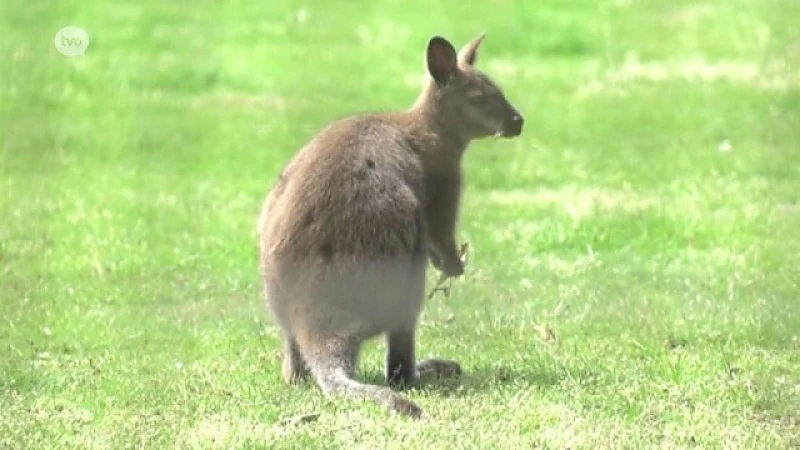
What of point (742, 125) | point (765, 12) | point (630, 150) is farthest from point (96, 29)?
point (765, 12)

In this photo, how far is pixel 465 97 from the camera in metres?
6.30

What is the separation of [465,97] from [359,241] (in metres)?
0.99

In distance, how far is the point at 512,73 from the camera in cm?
1255

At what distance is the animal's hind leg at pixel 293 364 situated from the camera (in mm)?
5711

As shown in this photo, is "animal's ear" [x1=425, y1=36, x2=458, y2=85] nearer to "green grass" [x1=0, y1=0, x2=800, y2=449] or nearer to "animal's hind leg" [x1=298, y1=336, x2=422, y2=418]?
"green grass" [x1=0, y1=0, x2=800, y2=449]

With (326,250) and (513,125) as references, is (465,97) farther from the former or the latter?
(326,250)

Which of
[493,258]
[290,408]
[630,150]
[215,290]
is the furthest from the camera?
[630,150]

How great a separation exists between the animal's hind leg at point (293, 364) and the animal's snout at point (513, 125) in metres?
1.25

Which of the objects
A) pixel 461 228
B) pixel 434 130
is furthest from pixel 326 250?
pixel 461 228

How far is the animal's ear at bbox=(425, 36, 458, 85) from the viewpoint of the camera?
6176 mm

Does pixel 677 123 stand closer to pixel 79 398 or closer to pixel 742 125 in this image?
pixel 742 125

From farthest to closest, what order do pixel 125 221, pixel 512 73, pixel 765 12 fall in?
pixel 765 12 → pixel 512 73 → pixel 125 221

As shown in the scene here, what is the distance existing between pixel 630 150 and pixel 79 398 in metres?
5.98

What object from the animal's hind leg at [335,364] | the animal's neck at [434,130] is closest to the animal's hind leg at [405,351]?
the animal's hind leg at [335,364]
